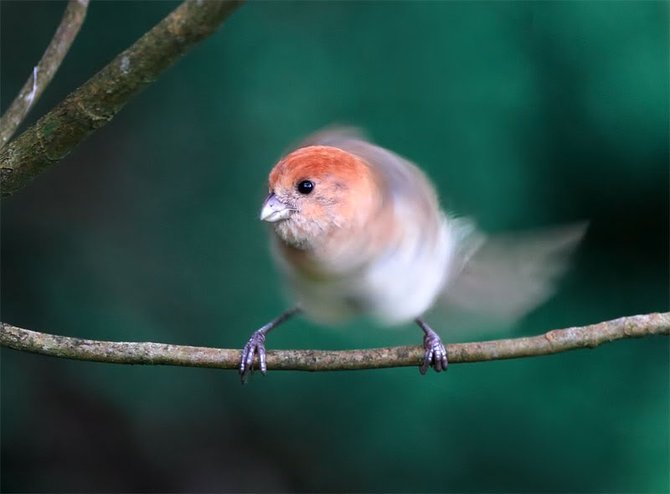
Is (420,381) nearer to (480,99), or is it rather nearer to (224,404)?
(224,404)

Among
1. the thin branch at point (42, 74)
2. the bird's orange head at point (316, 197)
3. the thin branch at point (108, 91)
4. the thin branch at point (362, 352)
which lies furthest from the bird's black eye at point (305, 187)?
the thin branch at point (108, 91)

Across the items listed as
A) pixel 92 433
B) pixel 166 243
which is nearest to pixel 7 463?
pixel 92 433

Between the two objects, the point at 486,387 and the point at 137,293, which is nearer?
the point at 486,387

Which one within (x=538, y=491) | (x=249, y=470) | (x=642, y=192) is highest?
(x=642, y=192)

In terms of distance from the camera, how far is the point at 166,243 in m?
2.40

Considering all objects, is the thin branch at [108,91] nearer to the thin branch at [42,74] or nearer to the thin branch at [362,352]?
the thin branch at [42,74]

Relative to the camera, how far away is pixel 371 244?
148cm

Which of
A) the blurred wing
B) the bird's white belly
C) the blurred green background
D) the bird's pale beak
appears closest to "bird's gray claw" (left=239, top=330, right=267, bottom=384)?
the bird's white belly

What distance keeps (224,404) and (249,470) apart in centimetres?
23

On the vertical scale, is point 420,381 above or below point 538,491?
above

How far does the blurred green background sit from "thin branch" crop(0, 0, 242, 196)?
1151 mm

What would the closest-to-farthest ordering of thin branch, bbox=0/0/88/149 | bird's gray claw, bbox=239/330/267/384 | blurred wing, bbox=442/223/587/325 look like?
thin branch, bbox=0/0/88/149, bird's gray claw, bbox=239/330/267/384, blurred wing, bbox=442/223/587/325

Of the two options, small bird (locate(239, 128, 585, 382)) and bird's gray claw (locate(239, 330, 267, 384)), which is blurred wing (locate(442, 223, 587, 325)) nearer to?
small bird (locate(239, 128, 585, 382))

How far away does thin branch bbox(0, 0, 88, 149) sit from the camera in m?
1.10
